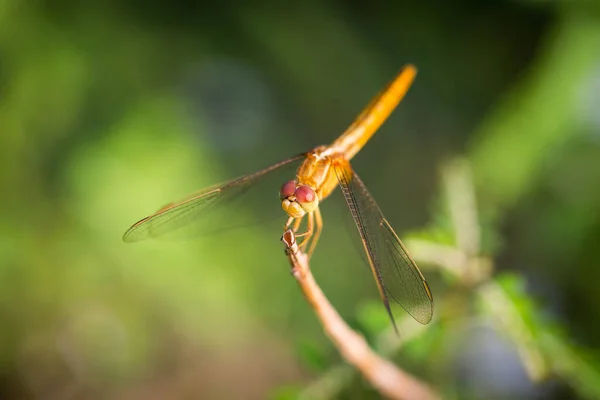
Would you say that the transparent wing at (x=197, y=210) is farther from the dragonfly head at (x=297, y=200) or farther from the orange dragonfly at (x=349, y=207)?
the dragonfly head at (x=297, y=200)

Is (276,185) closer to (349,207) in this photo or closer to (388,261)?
(349,207)

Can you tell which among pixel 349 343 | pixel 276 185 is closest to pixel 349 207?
pixel 349 343

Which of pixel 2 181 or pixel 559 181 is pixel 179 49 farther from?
pixel 559 181

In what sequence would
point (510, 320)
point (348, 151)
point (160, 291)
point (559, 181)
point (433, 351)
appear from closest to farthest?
point (510, 320)
point (433, 351)
point (348, 151)
point (559, 181)
point (160, 291)

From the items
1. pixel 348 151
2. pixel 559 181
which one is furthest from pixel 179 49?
pixel 559 181

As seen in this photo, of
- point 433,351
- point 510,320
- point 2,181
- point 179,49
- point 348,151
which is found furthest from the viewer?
point 179,49

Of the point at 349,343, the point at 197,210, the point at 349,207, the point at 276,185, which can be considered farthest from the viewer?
the point at 276,185
